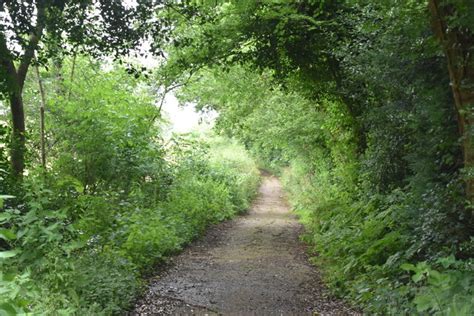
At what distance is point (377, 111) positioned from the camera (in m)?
7.67

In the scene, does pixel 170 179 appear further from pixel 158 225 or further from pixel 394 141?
pixel 394 141

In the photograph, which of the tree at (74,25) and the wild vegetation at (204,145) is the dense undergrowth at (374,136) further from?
the tree at (74,25)

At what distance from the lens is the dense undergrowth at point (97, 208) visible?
440 centimetres

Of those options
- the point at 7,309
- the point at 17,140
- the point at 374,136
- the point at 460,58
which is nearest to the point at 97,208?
the point at 17,140

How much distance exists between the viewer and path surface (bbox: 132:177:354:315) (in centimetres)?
605

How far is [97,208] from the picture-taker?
26.2 feet

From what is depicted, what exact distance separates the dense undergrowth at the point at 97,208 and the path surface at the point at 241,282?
44 cm

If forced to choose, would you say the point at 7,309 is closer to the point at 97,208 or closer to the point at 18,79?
the point at 97,208

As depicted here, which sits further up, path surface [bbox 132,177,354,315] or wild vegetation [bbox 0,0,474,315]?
wild vegetation [bbox 0,0,474,315]

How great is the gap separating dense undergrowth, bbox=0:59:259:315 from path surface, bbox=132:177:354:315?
0.44 m

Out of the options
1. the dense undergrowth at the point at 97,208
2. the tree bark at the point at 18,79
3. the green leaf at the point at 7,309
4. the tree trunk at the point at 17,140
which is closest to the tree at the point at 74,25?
the tree bark at the point at 18,79

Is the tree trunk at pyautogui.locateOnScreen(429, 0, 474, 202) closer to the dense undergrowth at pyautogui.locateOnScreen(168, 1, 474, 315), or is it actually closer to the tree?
the dense undergrowth at pyautogui.locateOnScreen(168, 1, 474, 315)

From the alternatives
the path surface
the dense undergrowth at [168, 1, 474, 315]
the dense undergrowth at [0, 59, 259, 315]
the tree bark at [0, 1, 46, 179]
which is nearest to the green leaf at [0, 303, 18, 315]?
the dense undergrowth at [0, 59, 259, 315]

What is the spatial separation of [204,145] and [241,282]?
7.48 metres
